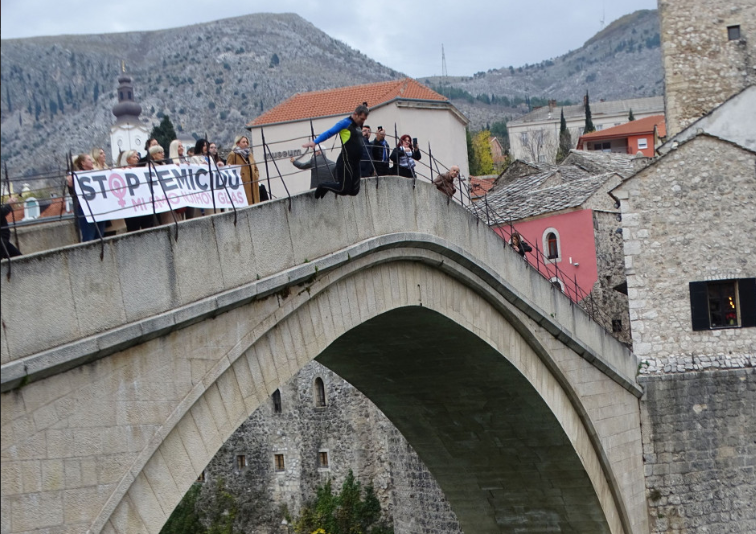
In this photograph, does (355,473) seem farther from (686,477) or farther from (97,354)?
(97,354)

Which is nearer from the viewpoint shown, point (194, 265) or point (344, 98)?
point (194, 265)

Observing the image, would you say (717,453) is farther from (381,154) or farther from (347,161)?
(347,161)

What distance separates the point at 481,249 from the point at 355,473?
1976 centimetres

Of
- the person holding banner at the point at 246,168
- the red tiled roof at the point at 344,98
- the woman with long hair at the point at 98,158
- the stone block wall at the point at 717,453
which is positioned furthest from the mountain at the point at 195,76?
the woman with long hair at the point at 98,158

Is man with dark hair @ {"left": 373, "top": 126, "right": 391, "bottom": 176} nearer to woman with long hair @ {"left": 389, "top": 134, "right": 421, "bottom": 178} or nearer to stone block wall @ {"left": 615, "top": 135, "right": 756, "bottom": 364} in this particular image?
woman with long hair @ {"left": 389, "top": 134, "right": 421, "bottom": 178}

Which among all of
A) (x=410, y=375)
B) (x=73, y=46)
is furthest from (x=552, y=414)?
(x=73, y=46)

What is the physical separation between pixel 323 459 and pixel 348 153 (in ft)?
82.2

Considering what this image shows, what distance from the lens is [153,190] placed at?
10266 mm

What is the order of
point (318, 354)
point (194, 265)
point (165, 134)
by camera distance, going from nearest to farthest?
point (194, 265) → point (318, 354) → point (165, 134)

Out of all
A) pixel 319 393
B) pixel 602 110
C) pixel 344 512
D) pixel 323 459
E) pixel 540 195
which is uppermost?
pixel 602 110

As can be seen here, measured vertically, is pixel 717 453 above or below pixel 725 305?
below

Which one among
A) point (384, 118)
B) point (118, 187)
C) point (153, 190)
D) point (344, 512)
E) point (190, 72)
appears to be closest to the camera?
point (118, 187)

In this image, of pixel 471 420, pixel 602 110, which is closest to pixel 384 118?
pixel 471 420

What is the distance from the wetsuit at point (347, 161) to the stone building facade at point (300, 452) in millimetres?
19748
